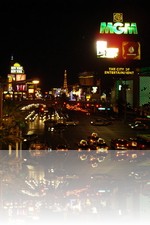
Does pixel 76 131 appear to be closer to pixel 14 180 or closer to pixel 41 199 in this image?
pixel 14 180

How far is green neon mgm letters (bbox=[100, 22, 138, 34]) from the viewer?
93.3 meters

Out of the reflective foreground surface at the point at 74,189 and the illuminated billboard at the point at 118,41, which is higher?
the illuminated billboard at the point at 118,41

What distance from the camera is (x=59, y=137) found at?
53406mm

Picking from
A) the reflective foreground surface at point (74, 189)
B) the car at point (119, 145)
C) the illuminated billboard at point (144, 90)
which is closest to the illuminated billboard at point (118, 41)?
the illuminated billboard at point (144, 90)

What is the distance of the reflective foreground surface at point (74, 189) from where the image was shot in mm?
14084

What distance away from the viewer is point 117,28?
94000mm

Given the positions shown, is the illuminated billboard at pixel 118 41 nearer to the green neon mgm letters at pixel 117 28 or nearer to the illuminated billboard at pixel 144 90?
the green neon mgm letters at pixel 117 28

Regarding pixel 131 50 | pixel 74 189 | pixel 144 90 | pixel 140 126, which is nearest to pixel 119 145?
pixel 74 189

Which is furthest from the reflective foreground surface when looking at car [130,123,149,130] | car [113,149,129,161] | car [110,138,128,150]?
car [130,123,149,130]

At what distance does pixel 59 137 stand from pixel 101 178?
30332 millimetres

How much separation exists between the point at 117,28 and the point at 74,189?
7709 cm

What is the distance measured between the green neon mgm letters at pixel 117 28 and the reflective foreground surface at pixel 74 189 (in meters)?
62.7

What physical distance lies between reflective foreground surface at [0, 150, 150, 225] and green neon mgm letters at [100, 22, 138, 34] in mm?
62706

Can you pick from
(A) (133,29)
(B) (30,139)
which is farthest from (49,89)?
(B) (30,139)
